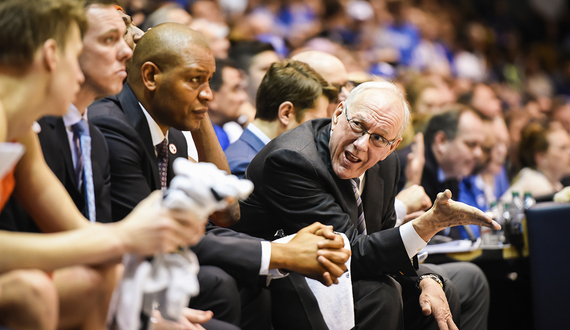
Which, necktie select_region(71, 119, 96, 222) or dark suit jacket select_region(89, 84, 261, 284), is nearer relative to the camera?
necktie select_region(71, 119, 96, 222)

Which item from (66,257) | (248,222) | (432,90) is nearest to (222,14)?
(432,90)

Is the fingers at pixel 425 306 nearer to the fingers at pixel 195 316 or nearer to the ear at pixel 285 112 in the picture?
the fingers at pixel 195 316

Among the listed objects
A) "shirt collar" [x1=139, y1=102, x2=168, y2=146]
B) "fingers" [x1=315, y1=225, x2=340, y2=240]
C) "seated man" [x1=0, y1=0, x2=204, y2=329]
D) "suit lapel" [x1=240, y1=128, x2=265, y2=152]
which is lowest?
"suit lapel" [x1=240, y1=128, x2=265, y2=152]

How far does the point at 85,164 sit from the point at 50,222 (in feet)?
1.11

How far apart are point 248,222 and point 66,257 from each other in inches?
54.5

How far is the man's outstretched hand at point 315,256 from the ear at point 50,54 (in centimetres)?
101

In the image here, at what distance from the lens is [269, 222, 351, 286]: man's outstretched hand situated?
2.03 metres

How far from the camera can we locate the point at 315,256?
2.04m

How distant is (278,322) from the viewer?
2.32m

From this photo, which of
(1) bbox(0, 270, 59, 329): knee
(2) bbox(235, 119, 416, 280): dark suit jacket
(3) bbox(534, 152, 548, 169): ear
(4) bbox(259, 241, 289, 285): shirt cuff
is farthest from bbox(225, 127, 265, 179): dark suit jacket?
(3) bbox(534, 152, 548, 169): ear

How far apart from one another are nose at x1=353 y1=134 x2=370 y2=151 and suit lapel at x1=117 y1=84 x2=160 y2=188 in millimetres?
814

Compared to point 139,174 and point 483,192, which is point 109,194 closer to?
point 139,174

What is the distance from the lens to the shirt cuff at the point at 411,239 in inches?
91.0

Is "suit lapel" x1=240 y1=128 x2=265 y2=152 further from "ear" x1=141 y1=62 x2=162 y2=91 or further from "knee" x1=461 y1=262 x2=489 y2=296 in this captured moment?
"knee" x1=461 y1=262 x2=489 y2=296
